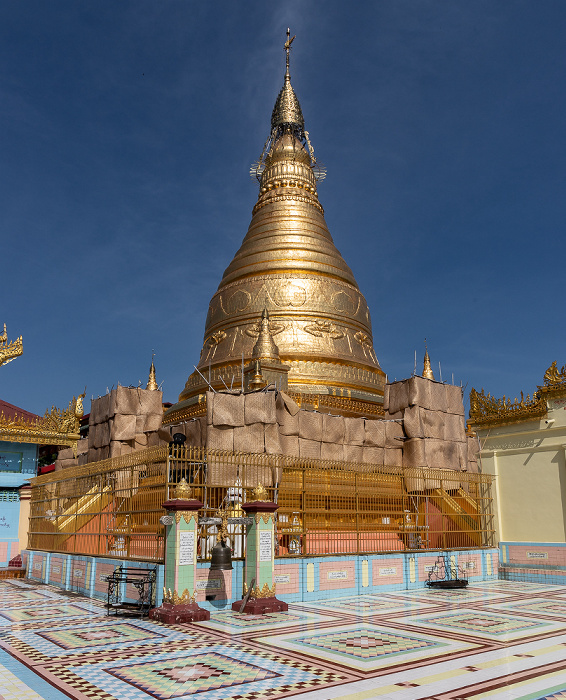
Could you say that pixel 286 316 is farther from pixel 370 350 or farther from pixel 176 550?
pixel 176 550

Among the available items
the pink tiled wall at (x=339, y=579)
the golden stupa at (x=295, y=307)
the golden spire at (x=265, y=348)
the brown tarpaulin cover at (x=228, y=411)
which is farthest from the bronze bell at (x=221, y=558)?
the golden spire at (x=265, y=348)

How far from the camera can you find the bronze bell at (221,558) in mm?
11234

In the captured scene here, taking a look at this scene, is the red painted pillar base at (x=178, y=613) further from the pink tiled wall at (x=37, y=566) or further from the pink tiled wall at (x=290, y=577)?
the pink tiled wall at (x=37, y=566)

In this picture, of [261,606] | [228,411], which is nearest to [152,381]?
[228,411]

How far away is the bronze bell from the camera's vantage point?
36.9 feet

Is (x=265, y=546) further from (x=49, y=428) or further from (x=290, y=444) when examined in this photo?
(x=49, y=428)

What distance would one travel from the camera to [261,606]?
1119 centimetres

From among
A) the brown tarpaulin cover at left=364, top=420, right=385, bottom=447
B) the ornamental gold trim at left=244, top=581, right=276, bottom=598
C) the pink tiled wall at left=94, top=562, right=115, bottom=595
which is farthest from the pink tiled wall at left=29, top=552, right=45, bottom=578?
the brown tarpaulin cover at left=364, top=420, right=385, bottom=447

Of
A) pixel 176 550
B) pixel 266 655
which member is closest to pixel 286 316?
pixel 176 550

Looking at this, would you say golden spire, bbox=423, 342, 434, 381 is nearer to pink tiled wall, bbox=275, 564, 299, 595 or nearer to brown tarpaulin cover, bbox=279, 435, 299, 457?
brown tarpaulin cover, bbox=279, 435, 299, 457

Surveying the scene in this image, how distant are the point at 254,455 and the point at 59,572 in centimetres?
675

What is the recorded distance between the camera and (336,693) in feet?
20.6

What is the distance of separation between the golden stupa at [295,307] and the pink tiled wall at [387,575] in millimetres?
8536

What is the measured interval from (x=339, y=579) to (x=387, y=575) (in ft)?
5.05
